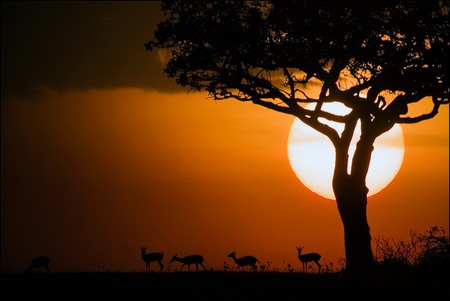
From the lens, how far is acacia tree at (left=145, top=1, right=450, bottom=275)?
23.6m

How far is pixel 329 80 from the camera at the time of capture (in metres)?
25.3

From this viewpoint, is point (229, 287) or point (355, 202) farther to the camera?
point (355, 202)

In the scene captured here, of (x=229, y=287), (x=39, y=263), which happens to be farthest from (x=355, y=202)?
(x=39, y=263)

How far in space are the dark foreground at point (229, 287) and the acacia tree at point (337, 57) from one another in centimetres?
234

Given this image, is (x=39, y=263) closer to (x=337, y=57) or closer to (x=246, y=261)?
(x=246, y=261)

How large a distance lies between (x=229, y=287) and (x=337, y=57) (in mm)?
8889

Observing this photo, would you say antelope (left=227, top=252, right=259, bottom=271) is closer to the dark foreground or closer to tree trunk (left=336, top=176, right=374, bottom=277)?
the dark foreground

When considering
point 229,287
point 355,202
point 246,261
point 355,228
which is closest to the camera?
point 229,287

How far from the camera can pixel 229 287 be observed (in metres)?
21.0

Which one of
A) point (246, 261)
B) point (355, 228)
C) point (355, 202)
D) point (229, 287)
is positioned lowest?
point (229, 287)

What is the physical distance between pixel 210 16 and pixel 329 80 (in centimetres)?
477

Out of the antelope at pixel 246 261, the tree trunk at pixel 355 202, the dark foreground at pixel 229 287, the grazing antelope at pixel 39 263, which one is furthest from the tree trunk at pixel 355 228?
the grazing antelope at pixel 39 263

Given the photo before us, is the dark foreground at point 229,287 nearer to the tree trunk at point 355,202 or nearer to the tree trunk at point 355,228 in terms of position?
the tree trunk at point 355,228

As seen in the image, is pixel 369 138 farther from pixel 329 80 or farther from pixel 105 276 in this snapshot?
pixel 105 276
